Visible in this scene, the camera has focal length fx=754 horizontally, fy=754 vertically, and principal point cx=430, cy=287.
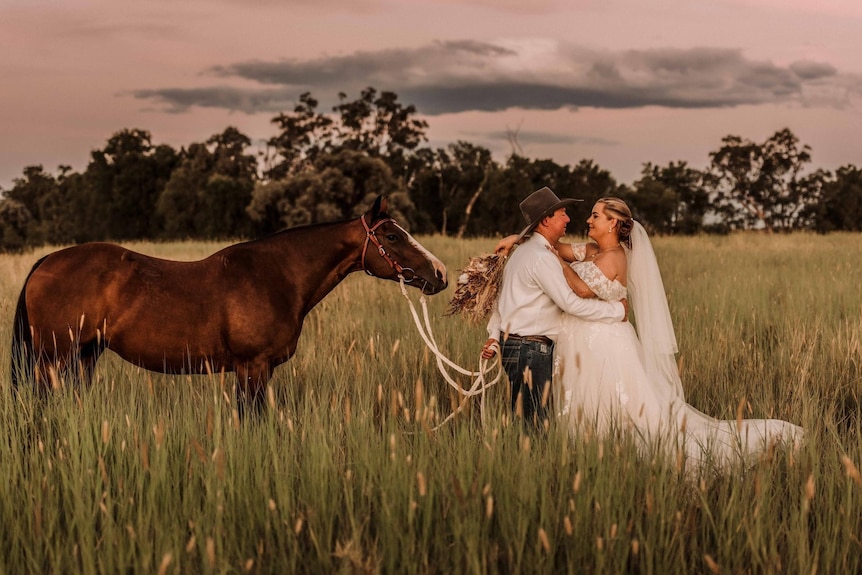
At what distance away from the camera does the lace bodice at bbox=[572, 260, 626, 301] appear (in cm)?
532

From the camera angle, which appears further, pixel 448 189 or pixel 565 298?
pixel 448 189

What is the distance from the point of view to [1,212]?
67.9 metres

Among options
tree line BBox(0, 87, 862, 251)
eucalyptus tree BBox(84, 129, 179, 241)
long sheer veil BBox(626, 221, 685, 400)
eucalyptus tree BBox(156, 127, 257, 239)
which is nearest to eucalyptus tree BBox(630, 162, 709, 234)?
tree line BBox(0, 87, 862, 251)

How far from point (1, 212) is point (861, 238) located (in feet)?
223

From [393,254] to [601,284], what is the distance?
149 centimetres

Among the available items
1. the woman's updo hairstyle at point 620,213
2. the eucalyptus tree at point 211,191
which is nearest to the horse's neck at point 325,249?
the woman's updo hairstyle at point 620,213

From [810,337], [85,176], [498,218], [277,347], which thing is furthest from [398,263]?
[85,176]

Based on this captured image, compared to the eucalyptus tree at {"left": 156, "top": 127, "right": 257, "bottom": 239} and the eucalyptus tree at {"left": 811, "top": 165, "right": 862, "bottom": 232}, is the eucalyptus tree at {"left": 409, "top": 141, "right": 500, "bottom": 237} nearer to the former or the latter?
the eucalyptus tree at {"left": 156, "top": 127, "right": 257, "bottom": 239}

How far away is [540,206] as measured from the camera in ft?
17.3

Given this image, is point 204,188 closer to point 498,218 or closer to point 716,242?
point 498,218

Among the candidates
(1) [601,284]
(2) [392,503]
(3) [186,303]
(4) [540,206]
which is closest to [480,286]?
(4) [540,206]

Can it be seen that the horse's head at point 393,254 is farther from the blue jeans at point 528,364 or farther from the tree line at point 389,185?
the tree line at point 389,185

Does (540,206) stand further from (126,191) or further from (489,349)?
(126,191)

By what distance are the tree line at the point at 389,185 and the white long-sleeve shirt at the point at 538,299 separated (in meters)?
42.5
